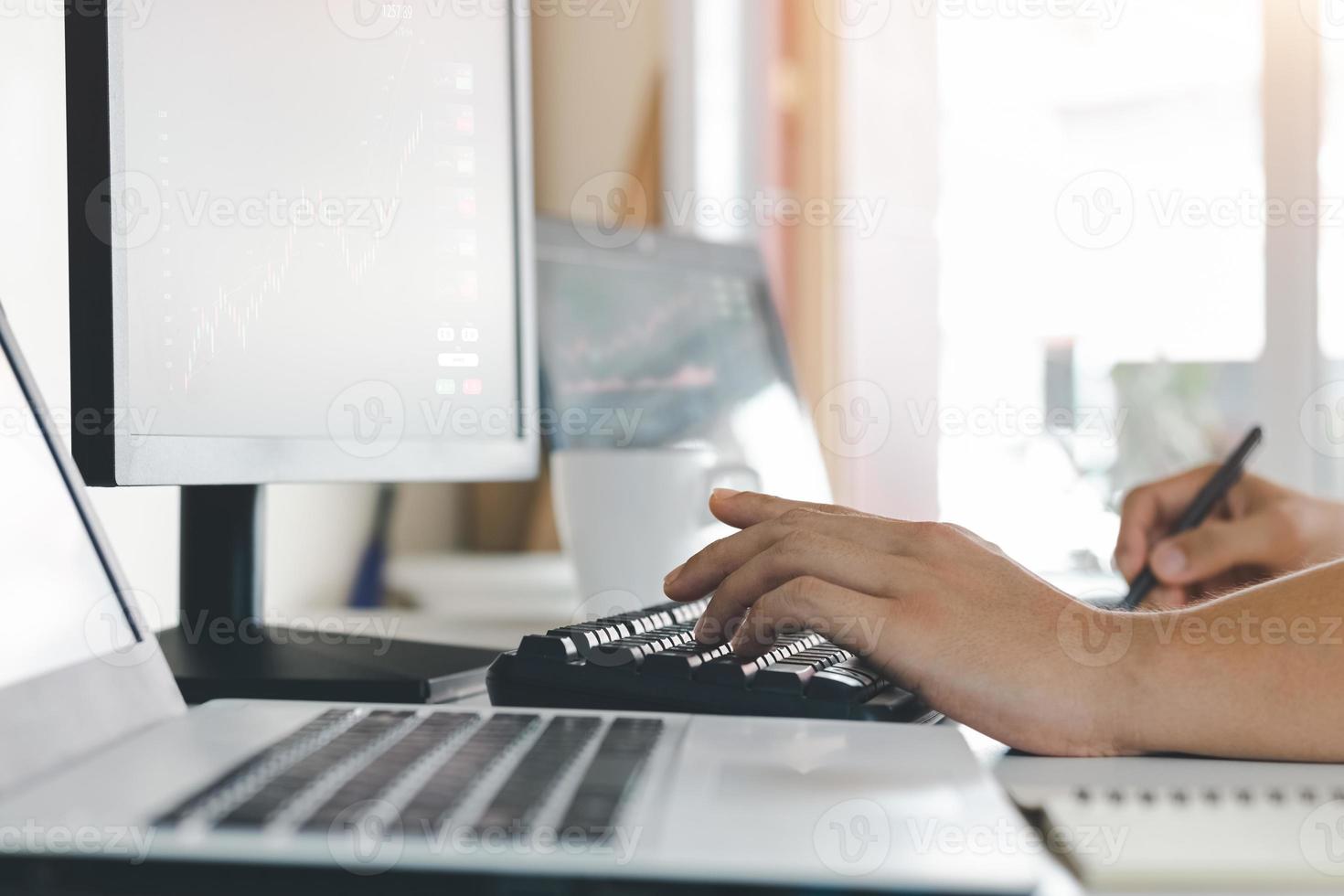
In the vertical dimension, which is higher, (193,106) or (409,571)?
(193,106)

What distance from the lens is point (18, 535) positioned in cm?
41

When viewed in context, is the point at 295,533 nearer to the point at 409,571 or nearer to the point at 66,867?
the point at 409,571

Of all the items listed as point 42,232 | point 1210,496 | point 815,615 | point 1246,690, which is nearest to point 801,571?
point 815,615

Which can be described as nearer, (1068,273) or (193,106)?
(193,106)

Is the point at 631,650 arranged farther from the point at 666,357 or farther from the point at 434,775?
the point at 666,357

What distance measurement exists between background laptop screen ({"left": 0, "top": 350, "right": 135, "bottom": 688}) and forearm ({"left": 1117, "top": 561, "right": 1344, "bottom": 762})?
408 mm

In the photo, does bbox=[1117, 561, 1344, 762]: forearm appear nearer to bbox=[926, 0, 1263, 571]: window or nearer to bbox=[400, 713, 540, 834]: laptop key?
bbox=[400, 713, 540, 834]: laptop key

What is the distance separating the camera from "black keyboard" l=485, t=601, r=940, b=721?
1.52 feet

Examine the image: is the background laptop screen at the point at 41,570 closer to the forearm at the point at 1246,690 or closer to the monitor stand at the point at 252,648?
the monitor stand at the point at 252,648

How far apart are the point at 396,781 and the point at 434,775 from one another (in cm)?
1

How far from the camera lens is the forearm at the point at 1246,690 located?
0.46 metres

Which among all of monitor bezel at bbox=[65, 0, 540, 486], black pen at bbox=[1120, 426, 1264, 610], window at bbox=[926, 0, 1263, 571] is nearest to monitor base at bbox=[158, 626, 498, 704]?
monitor bezel at bbox=[65, 0, 540, 486]

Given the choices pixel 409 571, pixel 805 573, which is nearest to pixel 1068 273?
pixel 409 571

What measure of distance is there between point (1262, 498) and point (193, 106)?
795 millimetres
